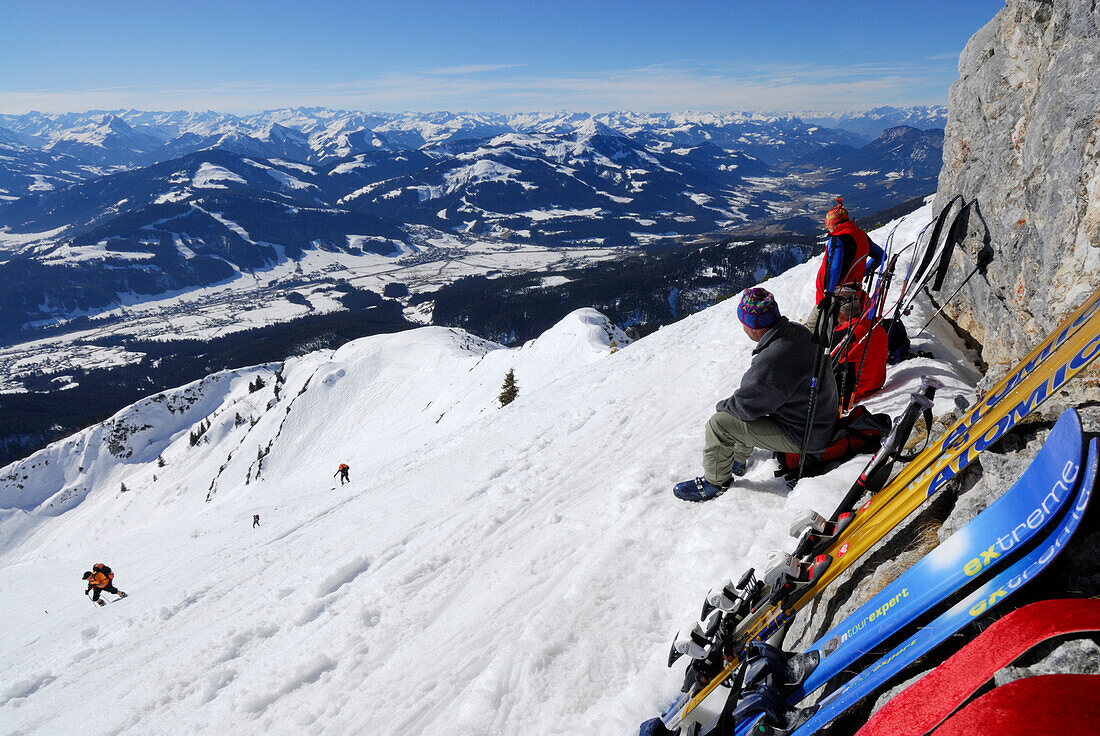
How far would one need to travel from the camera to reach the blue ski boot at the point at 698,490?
6.71m

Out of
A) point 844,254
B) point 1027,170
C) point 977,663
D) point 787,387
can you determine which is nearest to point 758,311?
point 787,387

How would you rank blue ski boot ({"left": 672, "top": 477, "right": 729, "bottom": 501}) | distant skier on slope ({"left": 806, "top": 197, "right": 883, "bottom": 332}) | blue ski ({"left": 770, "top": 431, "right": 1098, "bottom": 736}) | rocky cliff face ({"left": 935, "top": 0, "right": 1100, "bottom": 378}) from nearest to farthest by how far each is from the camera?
blue ski ({"left": 770, "top": 431, "right": 1098, "bottom": 736}) < rocky cliff face ({"left": 935, "top": 0, "right": 1100, "bottom": 378}) < blue ski boot ({"left": 672, "top": 477, "right": 729, "bottom": 501}) < distant skier on slope ({"left": 806, "top": 197, "right": 883, "bottom": 332})

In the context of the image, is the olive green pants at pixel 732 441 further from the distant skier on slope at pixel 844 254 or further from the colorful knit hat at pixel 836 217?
the colorful knit hat at pixel 836 217

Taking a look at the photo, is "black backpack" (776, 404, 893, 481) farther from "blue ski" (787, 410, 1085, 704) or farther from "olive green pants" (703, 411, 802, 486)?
"blue ski" (787, 410, 1085, 704)

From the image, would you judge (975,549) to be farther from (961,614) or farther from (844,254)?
(844,254)

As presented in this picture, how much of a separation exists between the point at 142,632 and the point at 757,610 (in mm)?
12018

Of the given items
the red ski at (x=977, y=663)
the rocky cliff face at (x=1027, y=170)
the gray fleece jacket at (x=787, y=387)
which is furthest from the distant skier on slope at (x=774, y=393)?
the red ski at (x=977, y=663)

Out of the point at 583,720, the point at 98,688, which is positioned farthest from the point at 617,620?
the point at 98,688

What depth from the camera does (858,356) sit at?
7.70m

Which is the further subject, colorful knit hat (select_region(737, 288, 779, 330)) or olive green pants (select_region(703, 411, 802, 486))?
olive green pants (select_region(703, 411, 802, 486))

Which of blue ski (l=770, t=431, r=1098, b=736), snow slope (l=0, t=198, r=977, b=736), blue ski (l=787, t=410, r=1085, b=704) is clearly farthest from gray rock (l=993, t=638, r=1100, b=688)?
snow slope (l=0, t=198, r=977, b=736)

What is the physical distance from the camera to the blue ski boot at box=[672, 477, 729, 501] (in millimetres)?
6715

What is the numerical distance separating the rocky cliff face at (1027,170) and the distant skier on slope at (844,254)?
64.2 inches

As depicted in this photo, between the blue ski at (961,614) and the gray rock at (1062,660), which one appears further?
the blue ski at (961,614)
